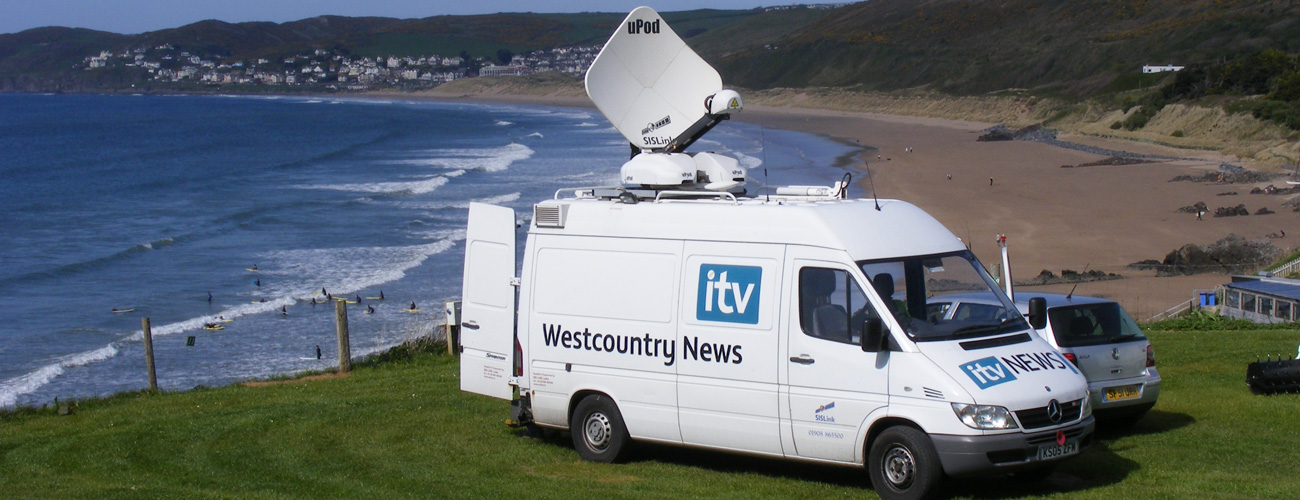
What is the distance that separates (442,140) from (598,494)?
299ft

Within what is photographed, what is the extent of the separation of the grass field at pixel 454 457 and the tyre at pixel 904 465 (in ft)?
0.76

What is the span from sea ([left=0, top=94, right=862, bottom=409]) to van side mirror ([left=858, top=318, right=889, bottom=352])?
362 centimetres

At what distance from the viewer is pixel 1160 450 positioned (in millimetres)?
9117

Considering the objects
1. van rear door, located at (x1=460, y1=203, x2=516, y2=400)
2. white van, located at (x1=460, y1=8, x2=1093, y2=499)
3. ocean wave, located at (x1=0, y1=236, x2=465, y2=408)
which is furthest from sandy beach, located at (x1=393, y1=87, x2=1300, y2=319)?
ocean wave, located at (x1=0, y1=236, x2=465, y2=408)

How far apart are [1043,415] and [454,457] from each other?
4619mm

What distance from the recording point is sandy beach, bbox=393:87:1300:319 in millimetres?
28664

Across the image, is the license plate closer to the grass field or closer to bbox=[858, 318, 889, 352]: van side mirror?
the grass field

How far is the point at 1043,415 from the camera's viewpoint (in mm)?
7699

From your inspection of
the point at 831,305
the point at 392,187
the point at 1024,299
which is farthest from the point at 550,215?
the point at 392,187

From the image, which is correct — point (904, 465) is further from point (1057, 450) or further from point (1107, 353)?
point (1107, 353)

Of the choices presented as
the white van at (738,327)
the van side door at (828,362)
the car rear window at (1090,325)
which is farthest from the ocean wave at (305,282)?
the car rear window at (1090,325)

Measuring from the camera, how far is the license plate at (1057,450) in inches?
302

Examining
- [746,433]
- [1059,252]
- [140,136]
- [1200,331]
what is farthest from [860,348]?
[140,136]

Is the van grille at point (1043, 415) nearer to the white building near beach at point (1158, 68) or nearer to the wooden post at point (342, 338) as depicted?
the wooden post at point (342, 338)
